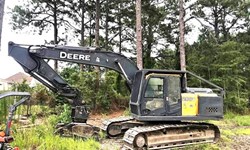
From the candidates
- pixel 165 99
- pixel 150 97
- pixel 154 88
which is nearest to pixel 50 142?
pixel 150 97

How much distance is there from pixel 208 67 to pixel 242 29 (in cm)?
828

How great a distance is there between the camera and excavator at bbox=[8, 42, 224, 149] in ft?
23.9

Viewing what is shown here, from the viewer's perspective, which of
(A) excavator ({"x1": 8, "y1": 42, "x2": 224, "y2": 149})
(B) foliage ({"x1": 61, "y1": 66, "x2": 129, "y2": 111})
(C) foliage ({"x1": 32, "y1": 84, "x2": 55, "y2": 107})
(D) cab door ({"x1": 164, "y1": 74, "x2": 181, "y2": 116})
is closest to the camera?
(A) excavator ({"x1": 8, "y1": 42, "x2": 224, "y2": 149})

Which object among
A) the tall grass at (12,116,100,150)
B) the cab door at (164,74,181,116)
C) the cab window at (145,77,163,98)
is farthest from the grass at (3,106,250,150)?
the cab window at (145,77,163,98)

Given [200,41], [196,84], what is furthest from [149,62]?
[196,84]

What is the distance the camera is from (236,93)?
1533cm

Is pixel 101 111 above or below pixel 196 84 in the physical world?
below

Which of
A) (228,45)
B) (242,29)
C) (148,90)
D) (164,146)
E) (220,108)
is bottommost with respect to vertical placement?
(164,146)

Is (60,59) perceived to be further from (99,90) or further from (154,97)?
(99,90)

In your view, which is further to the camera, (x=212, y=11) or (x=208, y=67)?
(x=212, y=11)

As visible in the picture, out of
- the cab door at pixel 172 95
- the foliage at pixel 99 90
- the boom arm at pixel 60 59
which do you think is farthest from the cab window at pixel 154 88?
the foliage at pixel 99 90

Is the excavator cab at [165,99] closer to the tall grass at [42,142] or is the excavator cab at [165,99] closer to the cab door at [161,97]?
the cab door at [161,97]

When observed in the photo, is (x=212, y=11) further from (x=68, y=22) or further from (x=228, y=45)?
(x=68, y=22)

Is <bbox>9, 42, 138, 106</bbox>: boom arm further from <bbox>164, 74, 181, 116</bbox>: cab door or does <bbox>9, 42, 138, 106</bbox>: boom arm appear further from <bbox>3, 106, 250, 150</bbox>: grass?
<bbox>3, 106, 250, 150</bbox>: grass
